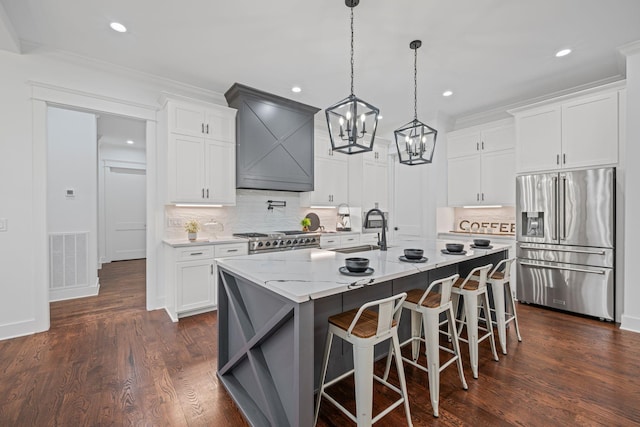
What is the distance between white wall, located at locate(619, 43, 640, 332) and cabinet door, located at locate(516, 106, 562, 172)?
0.69m

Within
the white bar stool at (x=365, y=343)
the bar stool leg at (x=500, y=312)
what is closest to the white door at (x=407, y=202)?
the bar stool leg at (x=500, y=312)

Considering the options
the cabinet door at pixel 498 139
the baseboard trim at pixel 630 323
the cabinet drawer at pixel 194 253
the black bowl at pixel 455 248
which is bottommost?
the baseboard trim at pixel 630 323

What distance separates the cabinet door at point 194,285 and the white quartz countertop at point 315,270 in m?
1.48

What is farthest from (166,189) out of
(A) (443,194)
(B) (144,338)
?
(A) (443,194)

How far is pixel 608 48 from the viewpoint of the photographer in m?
3.08

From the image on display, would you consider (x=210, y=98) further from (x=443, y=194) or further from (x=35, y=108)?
(x=443, y=194)

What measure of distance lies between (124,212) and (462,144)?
8116mm

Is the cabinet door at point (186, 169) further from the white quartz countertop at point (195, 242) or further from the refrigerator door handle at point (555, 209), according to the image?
the refrigerator door handle at point (555, 209)

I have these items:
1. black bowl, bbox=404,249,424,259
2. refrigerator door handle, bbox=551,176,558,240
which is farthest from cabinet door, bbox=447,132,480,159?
black bowl, bbox=404,249,424,259

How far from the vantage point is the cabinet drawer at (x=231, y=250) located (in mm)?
3639

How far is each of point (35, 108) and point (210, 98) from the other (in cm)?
188

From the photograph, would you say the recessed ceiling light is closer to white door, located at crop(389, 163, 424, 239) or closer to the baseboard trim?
white door, located at crop(389, 163, 424, 239)

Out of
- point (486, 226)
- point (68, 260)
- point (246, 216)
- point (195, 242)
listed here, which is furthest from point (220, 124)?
point (486, 226)

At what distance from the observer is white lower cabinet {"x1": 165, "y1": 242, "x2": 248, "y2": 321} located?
3.37m
